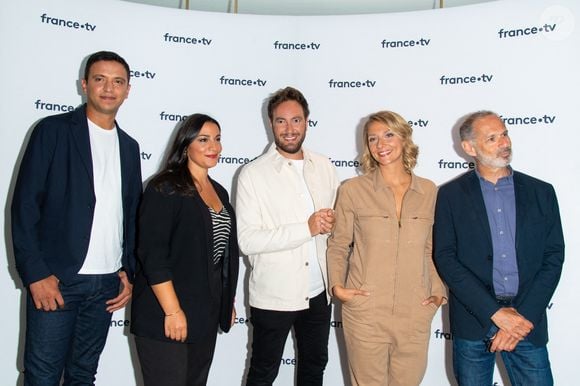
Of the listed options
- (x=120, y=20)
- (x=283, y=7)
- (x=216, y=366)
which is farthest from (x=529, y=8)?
(x=216, y=366)

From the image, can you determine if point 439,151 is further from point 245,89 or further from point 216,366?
point 216,366

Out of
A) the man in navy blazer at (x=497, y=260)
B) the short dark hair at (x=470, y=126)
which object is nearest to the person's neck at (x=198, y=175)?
the man in navy blazer at (x=497, y=260)

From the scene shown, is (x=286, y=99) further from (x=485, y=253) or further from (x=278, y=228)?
(x=485, y=253)

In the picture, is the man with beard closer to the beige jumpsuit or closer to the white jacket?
the white jacket

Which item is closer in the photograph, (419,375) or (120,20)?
(419,375)

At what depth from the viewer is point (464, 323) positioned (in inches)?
86.6

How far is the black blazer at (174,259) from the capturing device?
197 centimetres

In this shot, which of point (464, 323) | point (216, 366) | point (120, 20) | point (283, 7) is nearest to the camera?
point (464, 323)

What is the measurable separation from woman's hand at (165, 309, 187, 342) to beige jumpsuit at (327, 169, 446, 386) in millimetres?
773

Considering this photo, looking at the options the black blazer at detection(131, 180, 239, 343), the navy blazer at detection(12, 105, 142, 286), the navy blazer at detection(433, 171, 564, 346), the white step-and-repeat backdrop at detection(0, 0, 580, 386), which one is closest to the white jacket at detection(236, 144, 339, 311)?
the black blazer at detection(131, 180, 239, 343)

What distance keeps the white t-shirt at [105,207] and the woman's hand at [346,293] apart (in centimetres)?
109

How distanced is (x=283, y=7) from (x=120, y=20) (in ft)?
4.41

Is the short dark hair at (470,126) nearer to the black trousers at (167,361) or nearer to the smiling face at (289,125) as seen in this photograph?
the smiling face at (289,125)

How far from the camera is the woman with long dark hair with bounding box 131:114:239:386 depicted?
6.46 feet
